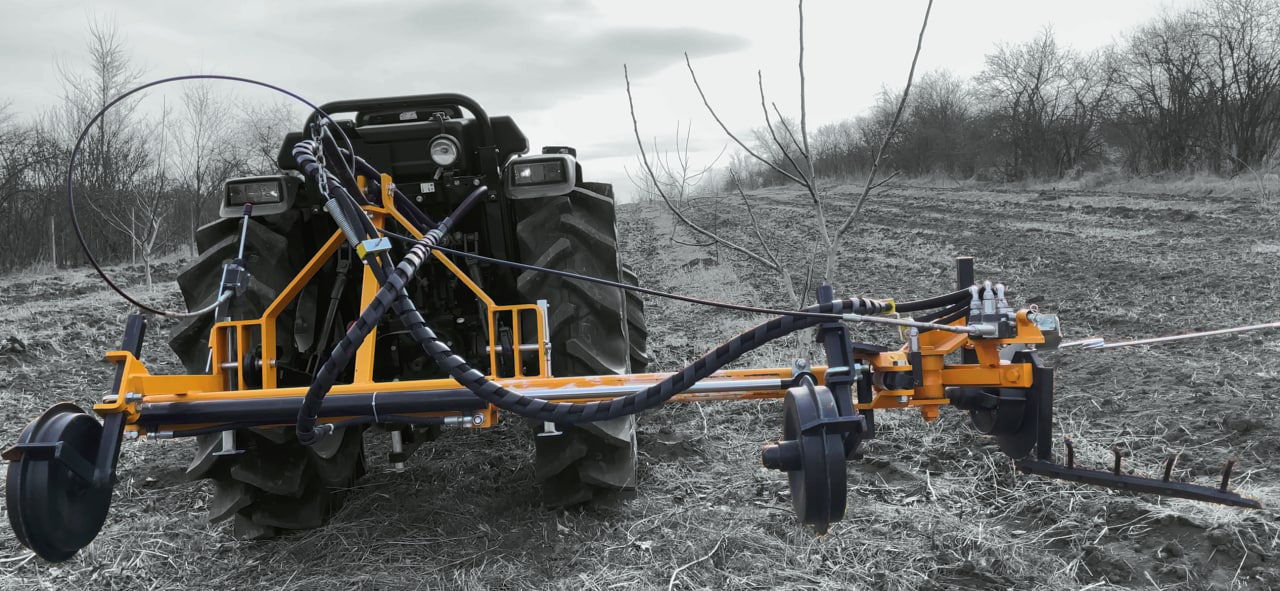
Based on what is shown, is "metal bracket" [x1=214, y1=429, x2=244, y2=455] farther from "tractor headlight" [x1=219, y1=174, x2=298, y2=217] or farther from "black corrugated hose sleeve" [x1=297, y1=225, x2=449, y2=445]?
"tractor headlight" [x1=219, y1=174, x2=298, y2=217]

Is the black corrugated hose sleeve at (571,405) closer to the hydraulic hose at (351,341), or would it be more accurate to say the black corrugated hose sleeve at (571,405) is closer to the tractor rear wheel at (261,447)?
the hydraulic hose at (351,341)

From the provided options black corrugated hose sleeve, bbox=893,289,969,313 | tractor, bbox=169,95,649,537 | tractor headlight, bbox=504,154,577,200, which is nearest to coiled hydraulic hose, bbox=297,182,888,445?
black corrugated hose sleeve, bbox=893,289,969,313

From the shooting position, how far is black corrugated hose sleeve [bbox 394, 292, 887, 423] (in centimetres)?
205

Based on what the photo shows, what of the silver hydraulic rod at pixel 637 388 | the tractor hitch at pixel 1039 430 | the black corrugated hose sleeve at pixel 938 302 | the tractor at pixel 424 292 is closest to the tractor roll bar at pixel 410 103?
the tractor at pixel 424 292

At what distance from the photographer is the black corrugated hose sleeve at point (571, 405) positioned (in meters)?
2.05

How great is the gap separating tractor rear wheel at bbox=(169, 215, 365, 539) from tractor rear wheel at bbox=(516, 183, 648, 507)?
2.62 feet

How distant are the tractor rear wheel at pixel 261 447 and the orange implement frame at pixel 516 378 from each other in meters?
0.20

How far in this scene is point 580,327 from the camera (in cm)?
310

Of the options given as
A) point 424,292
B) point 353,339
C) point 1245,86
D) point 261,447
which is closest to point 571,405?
point 353,339

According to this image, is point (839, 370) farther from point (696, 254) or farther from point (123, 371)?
point (696, 254)

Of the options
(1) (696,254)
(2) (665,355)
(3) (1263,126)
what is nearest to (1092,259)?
(2) (665,355)

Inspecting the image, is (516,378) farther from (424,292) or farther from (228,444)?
(424,292)

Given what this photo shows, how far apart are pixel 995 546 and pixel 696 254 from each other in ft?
40.7

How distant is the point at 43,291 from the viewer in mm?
13984
